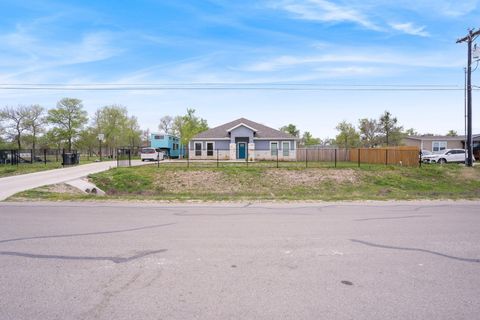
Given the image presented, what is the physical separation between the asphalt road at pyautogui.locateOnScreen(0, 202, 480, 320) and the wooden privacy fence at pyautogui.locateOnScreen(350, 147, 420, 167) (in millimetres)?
20236

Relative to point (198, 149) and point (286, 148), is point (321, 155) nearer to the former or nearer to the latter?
point (286, 148)

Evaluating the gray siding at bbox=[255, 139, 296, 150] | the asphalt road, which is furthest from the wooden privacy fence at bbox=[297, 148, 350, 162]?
the asphalt road

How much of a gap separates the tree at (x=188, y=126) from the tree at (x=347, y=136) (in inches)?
1238

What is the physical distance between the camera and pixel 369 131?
65312 mm

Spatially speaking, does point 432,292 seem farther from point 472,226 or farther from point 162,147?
point 162,147

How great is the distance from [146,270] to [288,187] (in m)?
14.9

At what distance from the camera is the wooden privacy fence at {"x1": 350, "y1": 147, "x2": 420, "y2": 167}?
25719 millimetres

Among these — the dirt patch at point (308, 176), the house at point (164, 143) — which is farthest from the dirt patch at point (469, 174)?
the house at point (164, 143)

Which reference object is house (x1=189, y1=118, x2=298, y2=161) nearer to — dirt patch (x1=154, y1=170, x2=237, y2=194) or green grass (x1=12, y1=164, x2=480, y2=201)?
green grass (x1=12, y1=164, x2=480, y2=201)

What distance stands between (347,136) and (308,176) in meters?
51.1

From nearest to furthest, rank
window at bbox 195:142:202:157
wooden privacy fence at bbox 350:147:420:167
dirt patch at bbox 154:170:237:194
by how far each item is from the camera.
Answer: dirt patch at bbox 154:170:237:194 → wooden privacy fence at bbox 350:147:420:167 → window at bbox 195:142:202:157

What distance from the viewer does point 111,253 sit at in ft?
16.0

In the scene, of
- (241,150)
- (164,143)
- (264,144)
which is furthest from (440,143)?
(164,143)

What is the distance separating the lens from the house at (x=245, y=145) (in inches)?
1410
